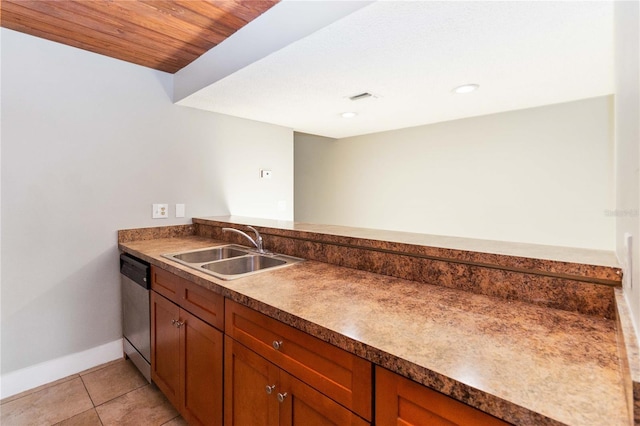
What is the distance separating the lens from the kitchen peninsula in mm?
591

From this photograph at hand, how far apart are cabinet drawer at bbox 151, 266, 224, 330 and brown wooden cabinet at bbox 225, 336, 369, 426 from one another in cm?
13

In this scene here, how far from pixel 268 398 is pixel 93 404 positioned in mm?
1458

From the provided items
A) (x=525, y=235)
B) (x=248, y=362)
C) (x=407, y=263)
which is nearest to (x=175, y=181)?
(x=248, y=362)

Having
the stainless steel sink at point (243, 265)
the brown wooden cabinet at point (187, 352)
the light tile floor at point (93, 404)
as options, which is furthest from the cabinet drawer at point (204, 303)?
the light tile floor at point (93, 404)

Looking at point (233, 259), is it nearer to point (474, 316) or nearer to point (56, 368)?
point (474, 316)

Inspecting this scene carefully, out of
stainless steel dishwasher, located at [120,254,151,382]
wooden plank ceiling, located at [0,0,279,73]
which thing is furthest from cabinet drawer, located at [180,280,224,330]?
wooden plank ceiling, located at [0,0,279,73]

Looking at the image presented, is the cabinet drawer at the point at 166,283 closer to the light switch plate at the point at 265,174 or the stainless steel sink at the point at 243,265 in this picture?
the stainless steel sink at the point at 243,265

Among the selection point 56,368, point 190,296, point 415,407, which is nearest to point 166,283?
point 190,296

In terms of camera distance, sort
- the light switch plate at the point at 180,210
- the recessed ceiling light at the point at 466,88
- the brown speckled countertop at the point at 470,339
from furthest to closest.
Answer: the light switch plate at the point at 180,210 < the recessed ceiling light at the point at 466,88 < the brown speckled countertop at the point at 470,339

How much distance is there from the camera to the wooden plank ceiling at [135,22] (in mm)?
1583

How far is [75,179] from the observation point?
210 cm

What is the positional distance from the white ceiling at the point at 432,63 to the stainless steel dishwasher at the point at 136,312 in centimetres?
137

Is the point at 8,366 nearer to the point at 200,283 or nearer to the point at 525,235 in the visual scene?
the point at 200,283

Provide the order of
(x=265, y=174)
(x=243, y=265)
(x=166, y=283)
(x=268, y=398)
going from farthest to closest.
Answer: (x=265, y=174), (x=243, y=265), (x=166, y=283), (x=268, y=398)
